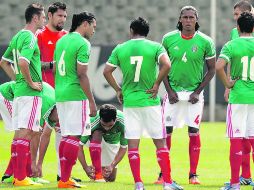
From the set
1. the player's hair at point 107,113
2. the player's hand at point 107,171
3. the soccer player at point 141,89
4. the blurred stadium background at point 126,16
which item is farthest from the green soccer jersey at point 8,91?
the blurred stadium background at point 126,16

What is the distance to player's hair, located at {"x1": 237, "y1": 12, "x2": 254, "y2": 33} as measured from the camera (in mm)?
10961

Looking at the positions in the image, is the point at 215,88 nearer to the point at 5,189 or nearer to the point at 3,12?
the point at 3,12

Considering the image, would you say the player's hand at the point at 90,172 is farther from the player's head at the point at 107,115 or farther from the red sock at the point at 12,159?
the red sock at the point at 12,159

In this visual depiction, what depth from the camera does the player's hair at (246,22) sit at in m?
11.0

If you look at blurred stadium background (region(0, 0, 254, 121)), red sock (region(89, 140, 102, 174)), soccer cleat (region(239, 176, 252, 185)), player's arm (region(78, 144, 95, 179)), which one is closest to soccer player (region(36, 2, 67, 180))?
player's arm (region(78, 144, 95, 179))

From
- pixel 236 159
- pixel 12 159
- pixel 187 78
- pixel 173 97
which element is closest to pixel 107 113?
pixel 173 97

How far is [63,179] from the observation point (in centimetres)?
1138

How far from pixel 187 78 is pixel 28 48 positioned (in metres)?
2.03

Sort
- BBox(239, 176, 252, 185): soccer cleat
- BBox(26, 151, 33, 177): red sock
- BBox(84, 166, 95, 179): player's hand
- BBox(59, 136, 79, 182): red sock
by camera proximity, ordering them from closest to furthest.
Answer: BBox(59, 136, 79, 182): red sock
BBox(239, 176, 252, 185): soccer cleat
BBox(26, 151, 33, 177): red sock
BBox(84, 166, 95, 179): player's hand

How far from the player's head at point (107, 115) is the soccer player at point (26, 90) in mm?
922

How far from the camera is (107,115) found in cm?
1236

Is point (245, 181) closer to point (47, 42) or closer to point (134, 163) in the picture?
point (134, 163)

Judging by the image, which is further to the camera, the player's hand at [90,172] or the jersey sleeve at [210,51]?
the player's hand at [90,172]

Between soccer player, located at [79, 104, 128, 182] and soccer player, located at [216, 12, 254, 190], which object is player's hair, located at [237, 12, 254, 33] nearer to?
soccer player, located at [216, 12, 254, 190]
